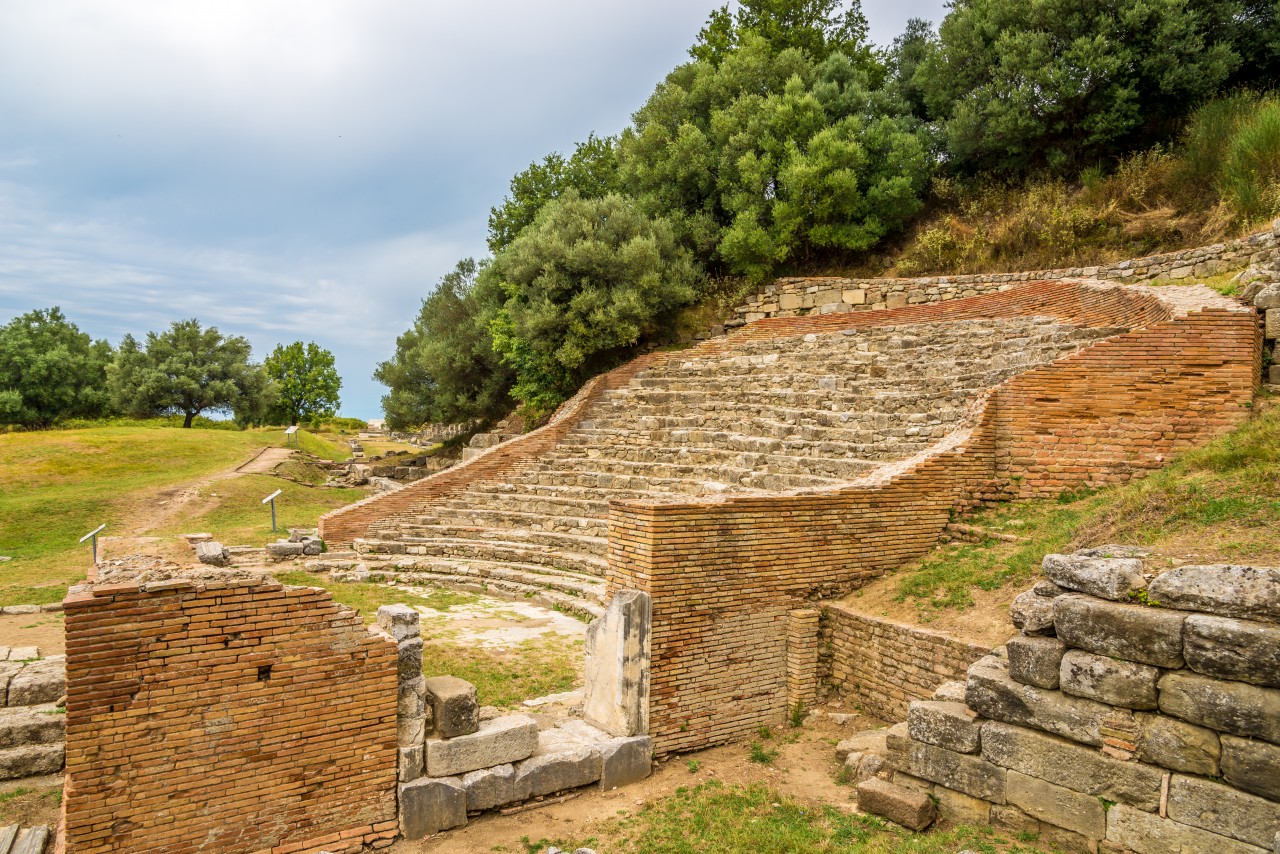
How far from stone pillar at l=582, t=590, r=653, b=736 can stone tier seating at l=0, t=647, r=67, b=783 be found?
4152 mm

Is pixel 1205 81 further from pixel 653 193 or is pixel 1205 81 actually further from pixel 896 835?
pixel 896 835

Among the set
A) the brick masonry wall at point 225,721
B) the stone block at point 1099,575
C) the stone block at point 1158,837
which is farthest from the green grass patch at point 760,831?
the stone block at point 1099,575

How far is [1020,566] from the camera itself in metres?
6.94

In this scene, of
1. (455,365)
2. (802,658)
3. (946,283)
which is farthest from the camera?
(455,365)

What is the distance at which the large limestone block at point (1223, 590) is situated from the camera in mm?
4027

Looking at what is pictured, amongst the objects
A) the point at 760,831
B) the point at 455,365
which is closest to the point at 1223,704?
the point at 760,831

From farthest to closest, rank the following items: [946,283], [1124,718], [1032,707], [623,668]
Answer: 1. [946,283]
2. [623,668]
3. [1032,707]
4. [1124,718]

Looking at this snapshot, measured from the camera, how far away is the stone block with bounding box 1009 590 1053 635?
4949mm

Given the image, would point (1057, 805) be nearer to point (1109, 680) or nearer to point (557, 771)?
point (1109, 680)

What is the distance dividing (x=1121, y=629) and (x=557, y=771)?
423 cm

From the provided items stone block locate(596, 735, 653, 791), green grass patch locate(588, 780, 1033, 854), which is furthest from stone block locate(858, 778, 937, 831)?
stone block locate(596, 735, 653, 791)

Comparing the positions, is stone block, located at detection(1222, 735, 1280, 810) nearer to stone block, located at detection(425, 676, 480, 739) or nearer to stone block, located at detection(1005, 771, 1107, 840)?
stone block, located at detection(1005, 771, 1107, 840)

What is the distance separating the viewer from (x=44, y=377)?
32.7 meters

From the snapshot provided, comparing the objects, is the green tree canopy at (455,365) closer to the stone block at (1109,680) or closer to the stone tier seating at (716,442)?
the stone tier seating at (716,442)
